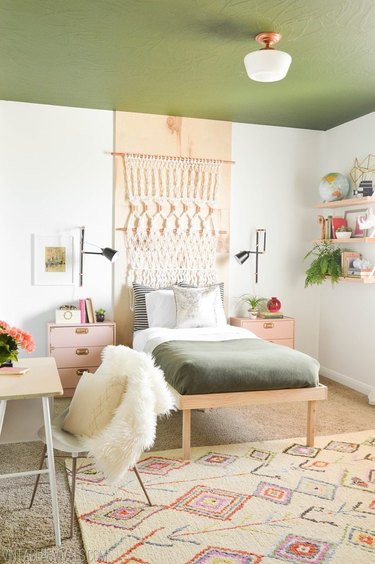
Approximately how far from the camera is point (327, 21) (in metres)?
3.02

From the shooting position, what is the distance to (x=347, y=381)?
208 inches

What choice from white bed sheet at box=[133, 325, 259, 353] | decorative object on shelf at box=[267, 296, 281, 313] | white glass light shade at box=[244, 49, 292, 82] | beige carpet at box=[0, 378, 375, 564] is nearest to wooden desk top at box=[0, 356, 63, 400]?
beige carpet at box=[0, 378, 375, 564]

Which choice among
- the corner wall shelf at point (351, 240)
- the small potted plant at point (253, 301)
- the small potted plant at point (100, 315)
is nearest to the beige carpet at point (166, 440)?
the small potted plant at point (100, 315)

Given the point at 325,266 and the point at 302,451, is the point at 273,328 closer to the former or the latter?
the point at 325,266

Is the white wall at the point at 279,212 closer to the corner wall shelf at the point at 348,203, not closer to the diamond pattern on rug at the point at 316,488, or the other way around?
the corner wall shelf at the point at 348,203

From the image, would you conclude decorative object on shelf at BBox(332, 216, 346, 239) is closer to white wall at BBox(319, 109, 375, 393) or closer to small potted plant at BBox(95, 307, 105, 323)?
white wall at BBox(319, 109, 375, 393)

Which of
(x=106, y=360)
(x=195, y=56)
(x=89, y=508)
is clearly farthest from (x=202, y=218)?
(x=89, y=508)

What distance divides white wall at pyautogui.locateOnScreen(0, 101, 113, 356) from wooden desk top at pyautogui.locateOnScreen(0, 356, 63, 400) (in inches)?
84.3

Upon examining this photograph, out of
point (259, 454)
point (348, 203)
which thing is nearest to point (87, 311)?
point (259, 454)

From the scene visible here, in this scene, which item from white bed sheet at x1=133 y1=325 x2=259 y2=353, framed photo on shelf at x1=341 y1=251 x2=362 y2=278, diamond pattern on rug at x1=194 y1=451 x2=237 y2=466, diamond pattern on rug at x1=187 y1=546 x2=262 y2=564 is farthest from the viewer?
framed photo on shelf at x1=341 y1=251 x2=362 y2=278

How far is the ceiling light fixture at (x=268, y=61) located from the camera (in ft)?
10.2

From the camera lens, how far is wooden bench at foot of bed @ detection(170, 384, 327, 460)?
10.9ft

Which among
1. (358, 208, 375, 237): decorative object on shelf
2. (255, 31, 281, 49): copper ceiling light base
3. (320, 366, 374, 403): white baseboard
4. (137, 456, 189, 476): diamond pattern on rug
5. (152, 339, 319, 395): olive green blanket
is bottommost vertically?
(137, 456, 189, 476): diamond pattern on rug

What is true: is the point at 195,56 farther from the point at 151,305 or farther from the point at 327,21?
the point at 151,305
